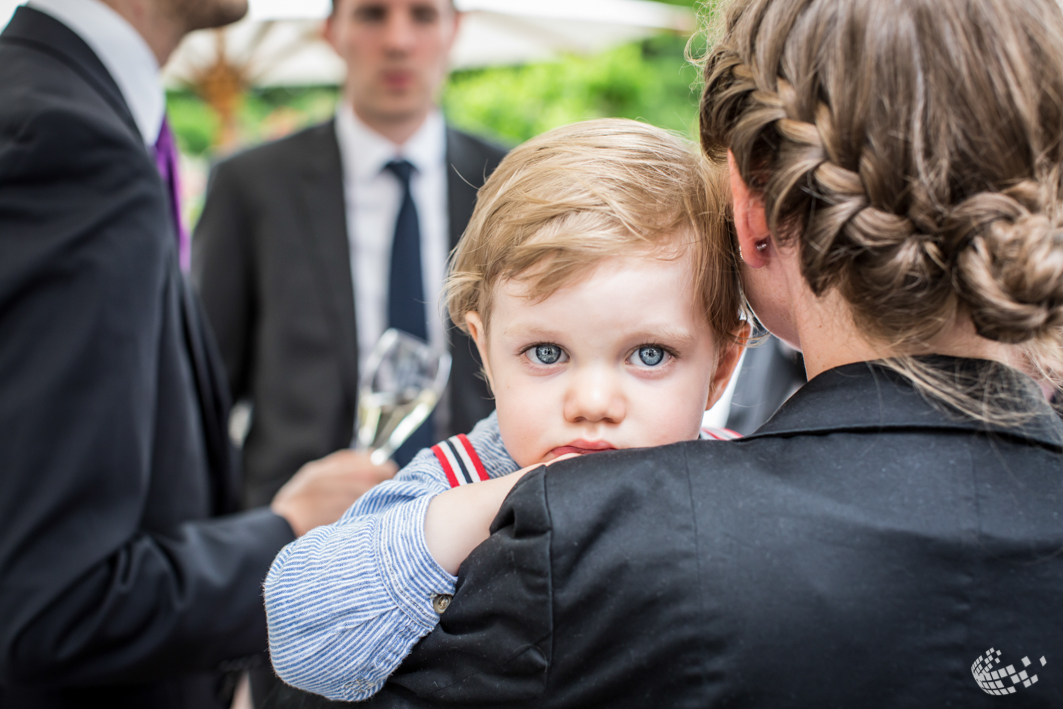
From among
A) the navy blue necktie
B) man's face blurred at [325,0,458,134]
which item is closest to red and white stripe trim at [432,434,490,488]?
the navy blue necktie

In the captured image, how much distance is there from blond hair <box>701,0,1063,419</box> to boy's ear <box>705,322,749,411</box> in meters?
0.38

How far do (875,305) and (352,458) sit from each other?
4.65ft

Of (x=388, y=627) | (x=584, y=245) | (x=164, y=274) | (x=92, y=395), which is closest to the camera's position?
(x=388, y=627)

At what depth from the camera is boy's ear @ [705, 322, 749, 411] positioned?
4.19 feet

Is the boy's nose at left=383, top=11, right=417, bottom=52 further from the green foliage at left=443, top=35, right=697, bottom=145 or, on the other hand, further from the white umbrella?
the green foliage at left=443, top=35, right=697, bottom=145

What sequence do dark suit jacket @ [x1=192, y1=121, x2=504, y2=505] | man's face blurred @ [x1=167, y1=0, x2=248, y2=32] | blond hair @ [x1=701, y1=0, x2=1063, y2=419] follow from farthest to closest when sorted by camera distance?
dark suit jacket @ [x1=192, y1=121, x2=504, y2=505], man's face blurred @ [x1=167, y1=0, x2=248, y2=32], blond hair @ [x1=701, y1=0, x2=1063, y2=419]

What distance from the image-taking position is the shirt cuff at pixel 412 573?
960mm

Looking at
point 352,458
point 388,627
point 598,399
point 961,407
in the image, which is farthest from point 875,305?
point 352,458

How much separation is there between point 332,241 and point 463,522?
1.95m

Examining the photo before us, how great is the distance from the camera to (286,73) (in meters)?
8.13

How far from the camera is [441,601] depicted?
0.97 m

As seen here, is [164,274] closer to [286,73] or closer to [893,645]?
[893,645]

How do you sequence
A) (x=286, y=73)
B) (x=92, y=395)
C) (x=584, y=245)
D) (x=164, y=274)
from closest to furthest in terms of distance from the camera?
(x=584, y=245) < (x=92, y=395) < (x=164, y=274) < (x=286, y=73)

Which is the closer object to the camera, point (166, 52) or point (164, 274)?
point (164, 274)
